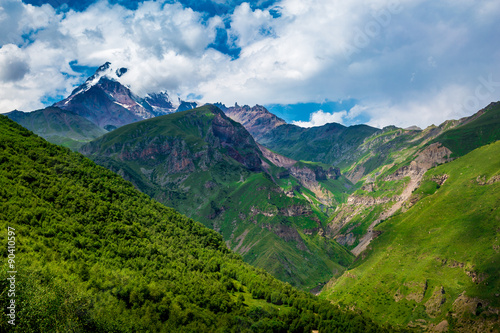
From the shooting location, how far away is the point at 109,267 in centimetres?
10338

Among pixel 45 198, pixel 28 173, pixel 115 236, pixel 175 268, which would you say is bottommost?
pixel 175 268

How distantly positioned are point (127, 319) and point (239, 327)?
3698cm

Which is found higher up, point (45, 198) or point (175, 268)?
point (45, 198)

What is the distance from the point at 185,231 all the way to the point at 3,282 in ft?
351

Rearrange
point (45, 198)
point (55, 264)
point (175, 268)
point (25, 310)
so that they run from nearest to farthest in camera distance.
→ 1. point (25, 310)
2. point (55, 264)
3. point (45, 198)
4. point (175, 268)

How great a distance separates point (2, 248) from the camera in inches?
2970

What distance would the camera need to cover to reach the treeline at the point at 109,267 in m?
74.7

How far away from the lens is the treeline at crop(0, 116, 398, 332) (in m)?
74.7

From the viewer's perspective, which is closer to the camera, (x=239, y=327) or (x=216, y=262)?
(x=239, y=327)

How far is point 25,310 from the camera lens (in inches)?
2393

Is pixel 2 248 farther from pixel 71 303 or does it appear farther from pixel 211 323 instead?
pixel 211 323

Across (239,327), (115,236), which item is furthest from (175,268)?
(239,327)

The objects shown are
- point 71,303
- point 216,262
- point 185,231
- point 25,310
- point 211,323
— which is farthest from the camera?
point 185,231

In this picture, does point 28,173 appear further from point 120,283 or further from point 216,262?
point 216,262
